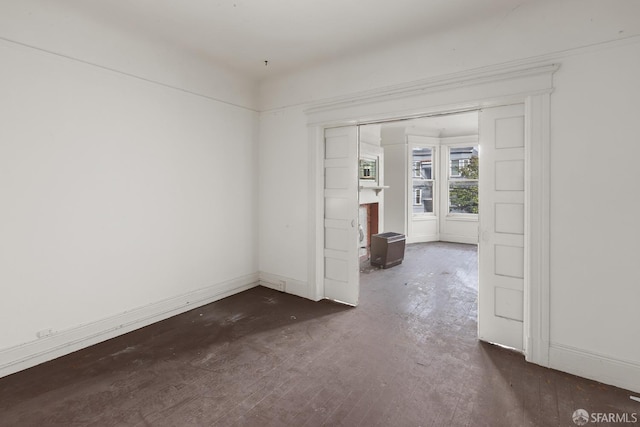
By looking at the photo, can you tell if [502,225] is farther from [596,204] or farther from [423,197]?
[423,197]

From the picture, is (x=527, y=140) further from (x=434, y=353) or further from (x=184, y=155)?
(x=184, y=155)

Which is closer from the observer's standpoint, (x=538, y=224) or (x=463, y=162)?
(x=538, y=224)

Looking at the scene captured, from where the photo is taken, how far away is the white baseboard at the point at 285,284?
4.06 m

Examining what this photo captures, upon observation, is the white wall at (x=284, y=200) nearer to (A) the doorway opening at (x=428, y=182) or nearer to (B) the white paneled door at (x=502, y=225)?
(B) the white paneled door at (x=502, y=225)

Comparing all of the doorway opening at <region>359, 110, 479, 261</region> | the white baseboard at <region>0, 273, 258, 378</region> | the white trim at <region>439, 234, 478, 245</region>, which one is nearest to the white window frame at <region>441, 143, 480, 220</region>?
the doorway opening at <region>359, 110, 479, 261</region>

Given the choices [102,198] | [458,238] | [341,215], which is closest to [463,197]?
[458,238]

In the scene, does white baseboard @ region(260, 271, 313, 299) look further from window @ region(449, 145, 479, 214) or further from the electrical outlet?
window @ region(449, 145, 479, 214)

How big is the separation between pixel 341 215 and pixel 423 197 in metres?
5.02

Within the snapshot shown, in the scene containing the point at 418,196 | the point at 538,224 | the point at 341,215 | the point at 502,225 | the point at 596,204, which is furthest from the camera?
the point at 418,196

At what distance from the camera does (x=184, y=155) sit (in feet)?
11.7

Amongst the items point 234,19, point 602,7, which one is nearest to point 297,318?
point 234,19

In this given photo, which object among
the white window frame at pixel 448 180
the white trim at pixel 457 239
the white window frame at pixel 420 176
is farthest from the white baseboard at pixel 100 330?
the white window frame at pixel 448 180

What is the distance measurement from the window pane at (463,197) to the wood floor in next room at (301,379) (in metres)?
5.12

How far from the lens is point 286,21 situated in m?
2.87
